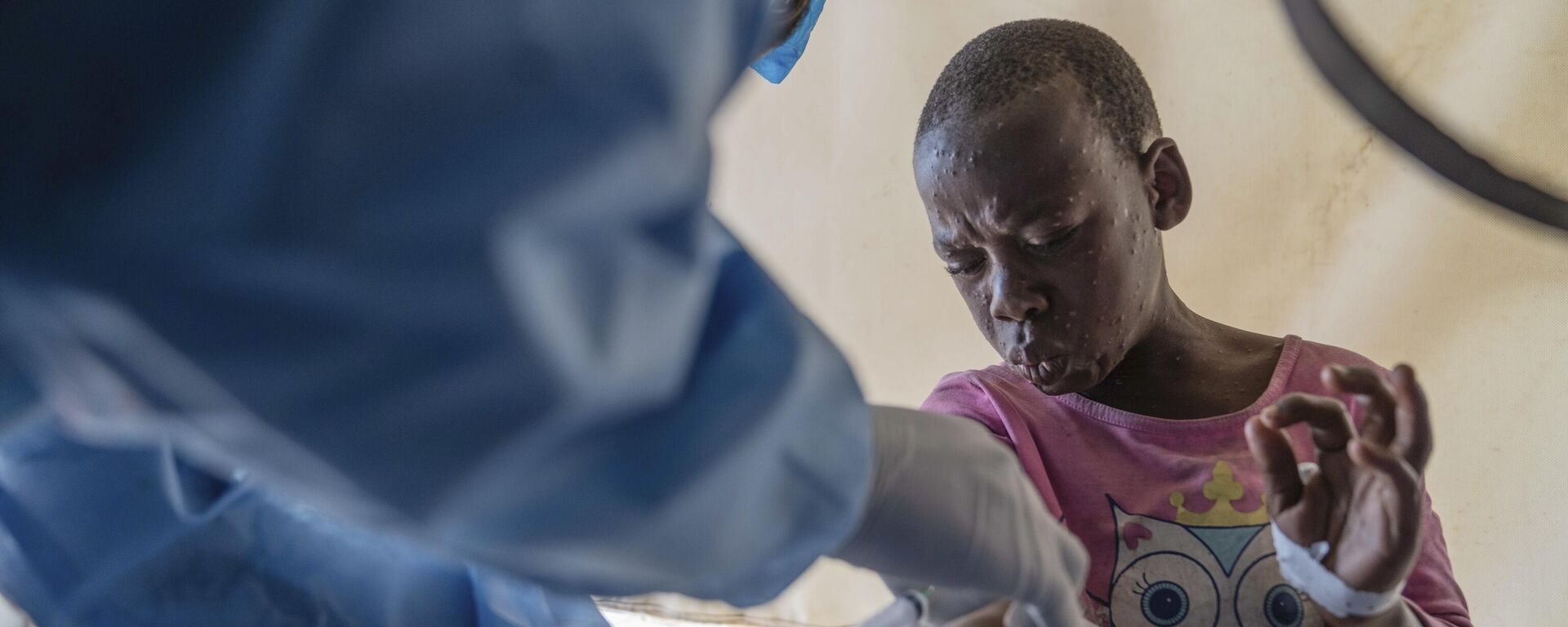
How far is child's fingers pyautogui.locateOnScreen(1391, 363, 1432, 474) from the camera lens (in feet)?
2.23

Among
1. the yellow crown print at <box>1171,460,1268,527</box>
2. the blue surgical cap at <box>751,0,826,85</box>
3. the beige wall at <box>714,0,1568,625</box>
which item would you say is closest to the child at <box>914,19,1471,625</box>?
the yellow crown print at <box>1171,460,1268,527</box>

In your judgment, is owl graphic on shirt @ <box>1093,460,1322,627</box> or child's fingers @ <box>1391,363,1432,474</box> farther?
owl graphic on shirt @ <box>1093,460,1322,627</box>

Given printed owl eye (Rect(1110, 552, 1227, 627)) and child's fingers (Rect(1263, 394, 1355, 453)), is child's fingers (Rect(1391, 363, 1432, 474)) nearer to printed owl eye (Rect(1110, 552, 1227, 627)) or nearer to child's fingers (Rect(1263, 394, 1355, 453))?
child's fingers (Rect(1263, 394, 1355, 453))

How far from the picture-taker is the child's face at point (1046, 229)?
778 mm

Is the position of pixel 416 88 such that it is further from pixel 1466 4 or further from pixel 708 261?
pixel 1466 4

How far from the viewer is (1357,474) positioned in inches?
27.9

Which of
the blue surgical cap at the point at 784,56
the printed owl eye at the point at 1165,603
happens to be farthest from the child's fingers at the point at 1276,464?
the blue surgical cap at the point at 784,56

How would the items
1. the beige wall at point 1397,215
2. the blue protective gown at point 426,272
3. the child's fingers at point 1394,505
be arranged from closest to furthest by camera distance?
the blue protective gown at point 426,272
the child's fingers at point 1394,505
the beige wall at point 1397,215

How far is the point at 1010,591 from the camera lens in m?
0.47

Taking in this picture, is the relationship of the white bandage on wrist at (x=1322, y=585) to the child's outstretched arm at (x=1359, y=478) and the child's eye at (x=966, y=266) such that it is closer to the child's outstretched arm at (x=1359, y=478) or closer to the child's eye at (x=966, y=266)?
the child's outstretched arm at (x=1359, y=478)

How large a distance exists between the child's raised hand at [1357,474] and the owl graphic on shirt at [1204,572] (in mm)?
84

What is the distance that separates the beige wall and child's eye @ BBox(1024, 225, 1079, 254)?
0.62m

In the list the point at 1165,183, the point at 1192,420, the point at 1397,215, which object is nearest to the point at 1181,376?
the point at 1192,420

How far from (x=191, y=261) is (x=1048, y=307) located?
0.64 m
